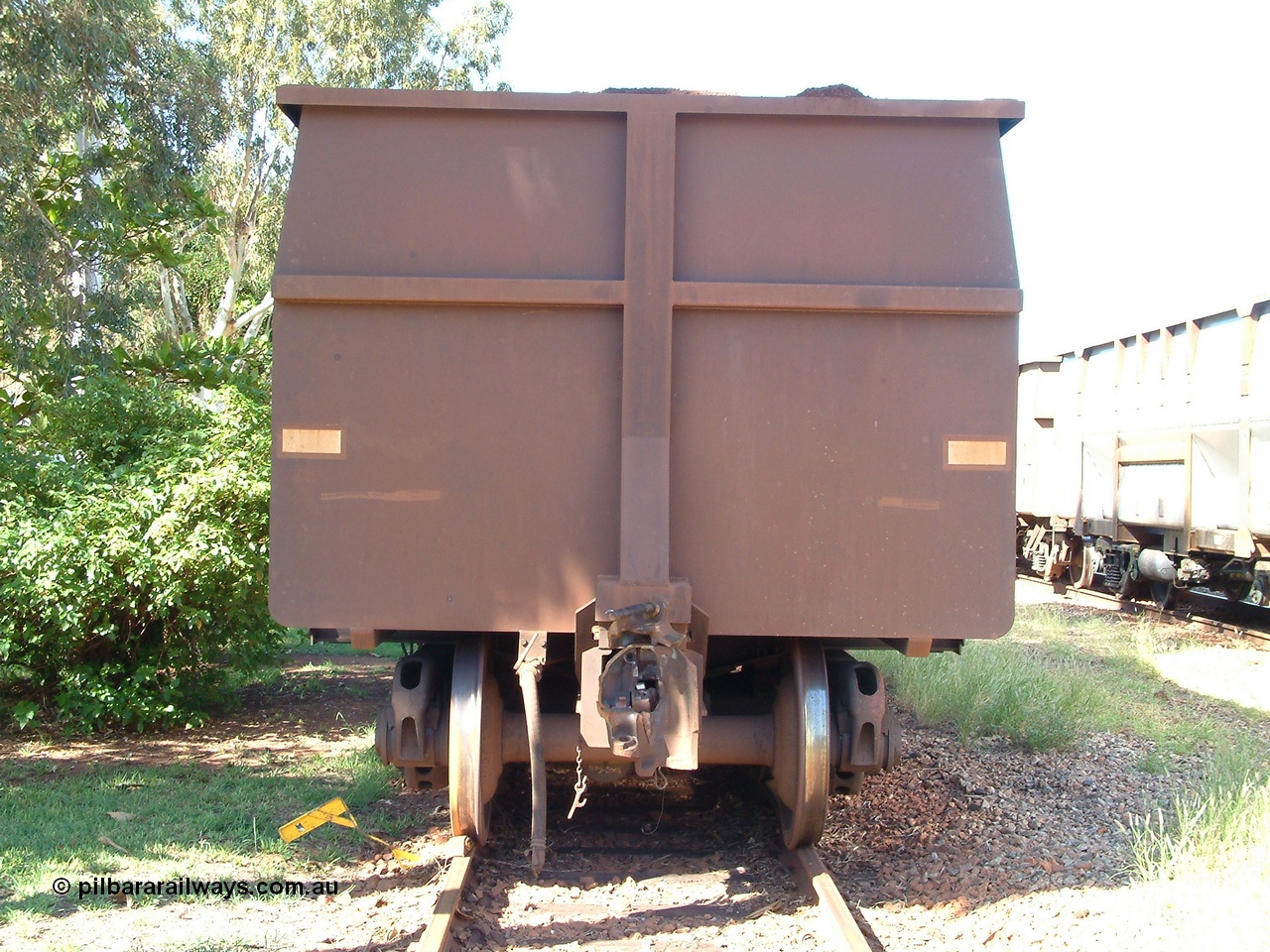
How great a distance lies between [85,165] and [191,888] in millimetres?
5839

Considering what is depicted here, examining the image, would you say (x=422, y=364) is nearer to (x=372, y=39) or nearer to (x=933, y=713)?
(x=933, y=713)

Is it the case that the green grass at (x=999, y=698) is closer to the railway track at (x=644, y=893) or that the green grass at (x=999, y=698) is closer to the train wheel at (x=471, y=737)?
the railway track at (x=644, y=893)

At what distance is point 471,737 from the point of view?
434cm

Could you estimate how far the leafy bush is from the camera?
621 cm

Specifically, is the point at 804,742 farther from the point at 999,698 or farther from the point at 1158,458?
the point at 1158,458

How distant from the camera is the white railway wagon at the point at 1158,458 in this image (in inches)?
436

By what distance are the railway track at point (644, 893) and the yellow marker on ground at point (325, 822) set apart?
10.8 inches

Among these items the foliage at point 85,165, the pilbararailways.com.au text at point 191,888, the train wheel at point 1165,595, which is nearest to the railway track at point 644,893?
the pilbararailways.com.au text at point 191,888

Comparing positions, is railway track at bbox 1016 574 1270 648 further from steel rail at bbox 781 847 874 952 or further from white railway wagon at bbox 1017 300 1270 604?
steel rail at bbox 781 847 874 952

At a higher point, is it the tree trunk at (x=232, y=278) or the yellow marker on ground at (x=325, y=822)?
the tree trunk at (x=232, y=278)

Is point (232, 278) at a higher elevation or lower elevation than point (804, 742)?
higher

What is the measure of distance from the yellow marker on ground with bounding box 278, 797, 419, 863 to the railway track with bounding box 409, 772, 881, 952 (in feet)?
0.90

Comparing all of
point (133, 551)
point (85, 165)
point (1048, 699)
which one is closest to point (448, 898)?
point (133, 551)

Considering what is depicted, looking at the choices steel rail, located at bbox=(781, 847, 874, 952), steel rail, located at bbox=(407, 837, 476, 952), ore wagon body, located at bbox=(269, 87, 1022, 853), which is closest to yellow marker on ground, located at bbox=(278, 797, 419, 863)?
steel rail, located at bbox=(407, 837, 476, 952)
